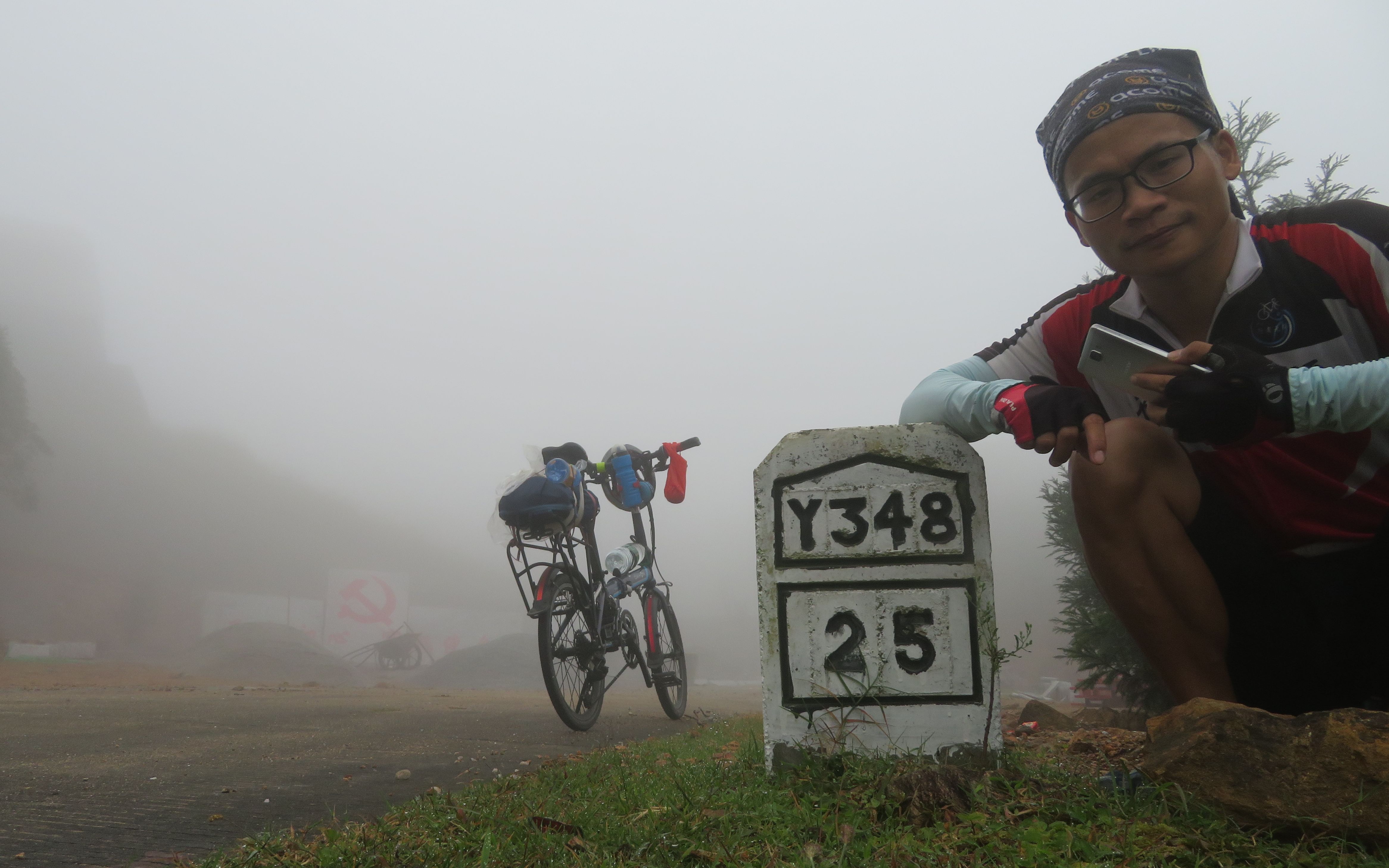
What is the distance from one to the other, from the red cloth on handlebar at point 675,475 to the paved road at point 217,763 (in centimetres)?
147

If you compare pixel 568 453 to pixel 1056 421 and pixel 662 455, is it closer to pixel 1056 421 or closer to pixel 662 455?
pixel 662 455

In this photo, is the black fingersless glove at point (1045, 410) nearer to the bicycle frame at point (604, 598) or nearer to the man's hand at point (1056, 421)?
A: the man's hand at point (1056, 421)

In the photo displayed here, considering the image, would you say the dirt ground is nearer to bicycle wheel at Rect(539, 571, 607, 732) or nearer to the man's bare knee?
bicycle wheel at Rect(539, 571, 607, 732)

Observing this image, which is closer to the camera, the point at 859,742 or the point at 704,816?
the point at 704,816

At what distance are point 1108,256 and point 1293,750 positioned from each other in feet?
4.00

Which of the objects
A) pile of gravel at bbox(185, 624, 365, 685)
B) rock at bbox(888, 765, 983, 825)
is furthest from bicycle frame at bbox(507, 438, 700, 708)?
pile of gravel at bbox(185, 624, 365, 685)

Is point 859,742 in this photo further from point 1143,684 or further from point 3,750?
point 1143,684

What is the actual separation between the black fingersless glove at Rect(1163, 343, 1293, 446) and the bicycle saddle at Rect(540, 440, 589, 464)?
12.1ft

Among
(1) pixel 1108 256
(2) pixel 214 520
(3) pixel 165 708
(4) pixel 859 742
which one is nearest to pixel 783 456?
(4) pixel 859 742

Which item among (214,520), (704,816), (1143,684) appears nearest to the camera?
(704,816)

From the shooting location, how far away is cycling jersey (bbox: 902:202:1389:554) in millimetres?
1983

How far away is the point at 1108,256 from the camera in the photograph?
2.18 metres

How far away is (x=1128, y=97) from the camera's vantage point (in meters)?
2.08

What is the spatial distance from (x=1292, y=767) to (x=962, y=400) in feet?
3.50
